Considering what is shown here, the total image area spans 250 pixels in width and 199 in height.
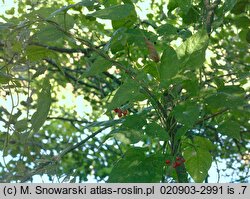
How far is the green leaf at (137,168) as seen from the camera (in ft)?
4.57

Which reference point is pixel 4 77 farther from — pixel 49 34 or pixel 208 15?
pixel 208 15

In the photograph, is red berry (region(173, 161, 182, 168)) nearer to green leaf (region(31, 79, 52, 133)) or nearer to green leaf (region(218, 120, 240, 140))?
green leaf (region(218, 120, 240, 140))

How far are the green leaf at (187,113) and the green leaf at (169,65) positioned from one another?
0.09m

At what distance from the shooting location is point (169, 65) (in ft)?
4.37

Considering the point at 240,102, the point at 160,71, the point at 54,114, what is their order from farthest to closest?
the point at 54,114 < the point at 240,102 < the point at 160,71

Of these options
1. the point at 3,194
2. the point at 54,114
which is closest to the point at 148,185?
the point at 3,194

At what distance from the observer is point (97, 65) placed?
1.47 meters

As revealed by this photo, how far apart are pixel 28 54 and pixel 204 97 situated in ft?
1.62

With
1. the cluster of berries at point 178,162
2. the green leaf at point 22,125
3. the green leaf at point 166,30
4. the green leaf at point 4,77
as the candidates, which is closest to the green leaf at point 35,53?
the green leaf at point 4,77

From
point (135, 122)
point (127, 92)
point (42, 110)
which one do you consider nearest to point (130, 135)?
point (135, 122)

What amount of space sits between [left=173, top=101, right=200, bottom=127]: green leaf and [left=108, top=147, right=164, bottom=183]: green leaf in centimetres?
14

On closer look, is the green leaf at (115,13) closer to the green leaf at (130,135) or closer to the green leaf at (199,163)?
the green leaf at (130,135)

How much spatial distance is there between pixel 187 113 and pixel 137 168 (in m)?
0.19

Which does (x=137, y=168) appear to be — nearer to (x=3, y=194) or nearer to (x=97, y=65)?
(x=97, y=65)
